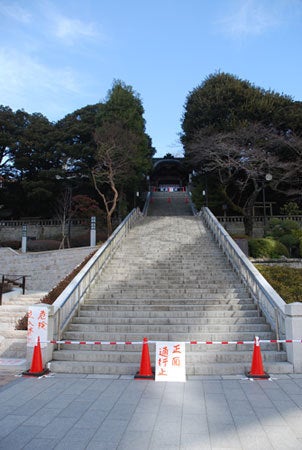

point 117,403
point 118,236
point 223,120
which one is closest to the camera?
point 117,403

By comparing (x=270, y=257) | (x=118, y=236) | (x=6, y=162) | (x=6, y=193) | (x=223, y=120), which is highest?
(x=223, y=120)

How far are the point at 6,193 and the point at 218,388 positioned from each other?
27011 mm

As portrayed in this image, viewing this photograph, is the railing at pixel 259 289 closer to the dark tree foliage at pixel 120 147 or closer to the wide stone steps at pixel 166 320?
the wide stone steps at pixel 166 320

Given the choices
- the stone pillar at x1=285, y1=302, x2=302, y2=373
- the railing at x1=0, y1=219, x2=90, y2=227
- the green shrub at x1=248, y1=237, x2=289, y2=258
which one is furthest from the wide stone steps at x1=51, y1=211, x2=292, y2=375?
the railing at x1=0, y1=219, x2=90, y2=227

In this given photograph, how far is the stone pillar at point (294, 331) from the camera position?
247 inches

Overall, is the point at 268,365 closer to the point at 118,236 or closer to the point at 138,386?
the point at 138,386

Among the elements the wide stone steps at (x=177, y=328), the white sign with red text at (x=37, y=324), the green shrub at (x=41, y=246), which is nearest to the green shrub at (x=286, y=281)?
the wide stone steps at (x=177, y=328)

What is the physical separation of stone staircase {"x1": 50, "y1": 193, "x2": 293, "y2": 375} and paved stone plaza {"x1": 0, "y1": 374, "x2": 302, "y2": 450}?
65 centimetres

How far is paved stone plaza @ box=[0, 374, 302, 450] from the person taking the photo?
3621 millimetres

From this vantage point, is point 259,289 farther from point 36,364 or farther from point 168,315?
point 36,364

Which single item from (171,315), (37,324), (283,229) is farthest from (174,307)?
(283,229)

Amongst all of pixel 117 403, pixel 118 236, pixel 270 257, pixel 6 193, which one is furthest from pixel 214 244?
pixel 6 193

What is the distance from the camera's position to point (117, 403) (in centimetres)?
475

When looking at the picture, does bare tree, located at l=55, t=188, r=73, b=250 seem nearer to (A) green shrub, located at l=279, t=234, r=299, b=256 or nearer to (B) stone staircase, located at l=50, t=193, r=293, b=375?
(B) stone staircase, located at l=50, t=193, r=293, b=375
